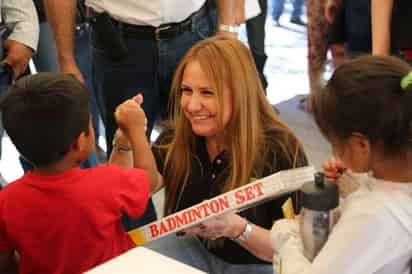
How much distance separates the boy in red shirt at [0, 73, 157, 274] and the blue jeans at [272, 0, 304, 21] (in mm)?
3928

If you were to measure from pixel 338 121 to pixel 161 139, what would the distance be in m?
0.72

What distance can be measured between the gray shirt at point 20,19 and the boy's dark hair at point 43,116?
84 cm

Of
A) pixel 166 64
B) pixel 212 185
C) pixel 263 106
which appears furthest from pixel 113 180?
pixel 166 64

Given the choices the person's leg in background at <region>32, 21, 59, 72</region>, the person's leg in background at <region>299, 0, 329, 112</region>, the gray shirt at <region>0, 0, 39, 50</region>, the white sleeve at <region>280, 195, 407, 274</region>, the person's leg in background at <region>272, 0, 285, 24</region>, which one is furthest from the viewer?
the person's leg in background at <region>272, 0, 285, 24</region>

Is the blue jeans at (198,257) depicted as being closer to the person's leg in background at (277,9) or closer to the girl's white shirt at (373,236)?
the girl's white shirt at (373,236)

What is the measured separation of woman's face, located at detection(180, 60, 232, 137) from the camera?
58.7 inches

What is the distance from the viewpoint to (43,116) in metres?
1.16

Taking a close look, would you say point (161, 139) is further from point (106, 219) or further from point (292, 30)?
point (292, 30)

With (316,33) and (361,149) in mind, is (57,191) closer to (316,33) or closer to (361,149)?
(361,149)

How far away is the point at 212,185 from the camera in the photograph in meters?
1.55

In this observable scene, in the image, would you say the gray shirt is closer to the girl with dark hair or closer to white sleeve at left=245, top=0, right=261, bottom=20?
white sleeve at left=245, top=0, right=261, bottom=20

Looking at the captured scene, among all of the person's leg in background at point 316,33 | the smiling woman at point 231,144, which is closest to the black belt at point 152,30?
the smiling woman at point 231,144

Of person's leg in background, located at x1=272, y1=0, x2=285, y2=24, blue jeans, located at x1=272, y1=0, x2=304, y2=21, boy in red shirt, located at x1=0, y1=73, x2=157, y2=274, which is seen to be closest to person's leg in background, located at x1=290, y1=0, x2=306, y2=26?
blue jeans, located at x1=272, y1=0, x2=304, y2=21

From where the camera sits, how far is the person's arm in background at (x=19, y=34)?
194 centimetres
